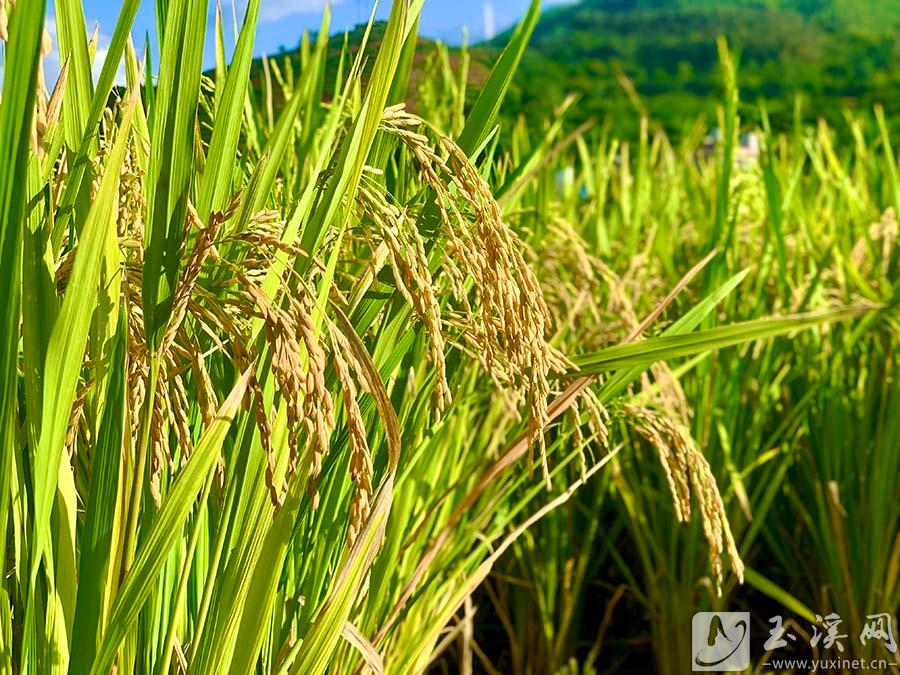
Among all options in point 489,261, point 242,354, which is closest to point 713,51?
point 489,261

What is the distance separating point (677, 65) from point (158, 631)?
78.5 feet

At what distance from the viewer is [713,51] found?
22672 mm

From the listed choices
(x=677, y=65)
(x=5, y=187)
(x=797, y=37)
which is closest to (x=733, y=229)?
(x=5, y=187)

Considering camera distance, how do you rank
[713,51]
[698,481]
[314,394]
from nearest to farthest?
1. [314,394]
2. [698,481]
3. [713,51]

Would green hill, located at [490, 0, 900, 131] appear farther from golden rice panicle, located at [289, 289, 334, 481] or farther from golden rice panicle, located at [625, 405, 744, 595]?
golden rice panicle, located at [289, 289, 334, 481]

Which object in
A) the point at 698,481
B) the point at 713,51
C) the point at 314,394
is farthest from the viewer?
the point at 713,51

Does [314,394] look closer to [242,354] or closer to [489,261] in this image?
[242,354]

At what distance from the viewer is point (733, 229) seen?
5.89 ft

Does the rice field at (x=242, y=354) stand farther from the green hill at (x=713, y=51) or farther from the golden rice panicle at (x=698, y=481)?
the green hill at (x=713, y=51)

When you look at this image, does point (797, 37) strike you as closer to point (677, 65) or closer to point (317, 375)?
point (677, 65)

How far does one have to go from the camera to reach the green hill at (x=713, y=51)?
16561 mm

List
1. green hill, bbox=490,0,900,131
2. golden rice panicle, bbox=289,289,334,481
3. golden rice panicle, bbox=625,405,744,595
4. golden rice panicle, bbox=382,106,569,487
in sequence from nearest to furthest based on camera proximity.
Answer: golden rice panicle, bbox=289,289,334,481, golden rice panicle, bbox=382,106,569,487, golden rice panicle, bbox=625,405,744,595, green hill, bbox=490,0,900,131

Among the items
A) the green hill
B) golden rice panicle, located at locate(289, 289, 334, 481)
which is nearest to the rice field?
golden rice panicle, located at locate(289, 289, 334, 481)

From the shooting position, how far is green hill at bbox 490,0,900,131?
652 inches
